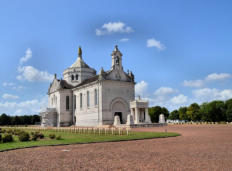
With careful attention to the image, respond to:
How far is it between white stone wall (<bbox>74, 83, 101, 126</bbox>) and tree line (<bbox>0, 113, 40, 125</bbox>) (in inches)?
2585

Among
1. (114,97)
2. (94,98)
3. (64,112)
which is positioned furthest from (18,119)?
(114,97)

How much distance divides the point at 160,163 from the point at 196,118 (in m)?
95.2

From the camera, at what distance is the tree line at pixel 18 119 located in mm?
120769

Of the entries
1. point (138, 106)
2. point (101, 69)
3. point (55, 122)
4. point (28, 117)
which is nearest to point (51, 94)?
point (55, 122)

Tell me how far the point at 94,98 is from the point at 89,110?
13.1ft

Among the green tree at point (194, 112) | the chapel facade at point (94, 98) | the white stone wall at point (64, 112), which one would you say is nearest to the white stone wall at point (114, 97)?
the chapel facade at point (94, 98)

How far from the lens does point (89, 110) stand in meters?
64.1

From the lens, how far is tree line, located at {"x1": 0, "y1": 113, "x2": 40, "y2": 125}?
12077 cm

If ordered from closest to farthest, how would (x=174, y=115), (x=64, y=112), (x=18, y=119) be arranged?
(x=64, y=112), (x=18, y=119), (x=174, y=115)

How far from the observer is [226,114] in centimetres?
8675

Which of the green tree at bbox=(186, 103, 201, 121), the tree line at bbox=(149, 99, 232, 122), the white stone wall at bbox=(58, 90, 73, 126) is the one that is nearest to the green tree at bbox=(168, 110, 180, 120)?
the tree line at bbox=(149, 99, 232, 122)

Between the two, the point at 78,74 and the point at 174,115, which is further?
the point at 174,115

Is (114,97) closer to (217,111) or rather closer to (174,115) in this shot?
(217,111)

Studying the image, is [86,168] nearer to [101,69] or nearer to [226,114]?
[101,69]
